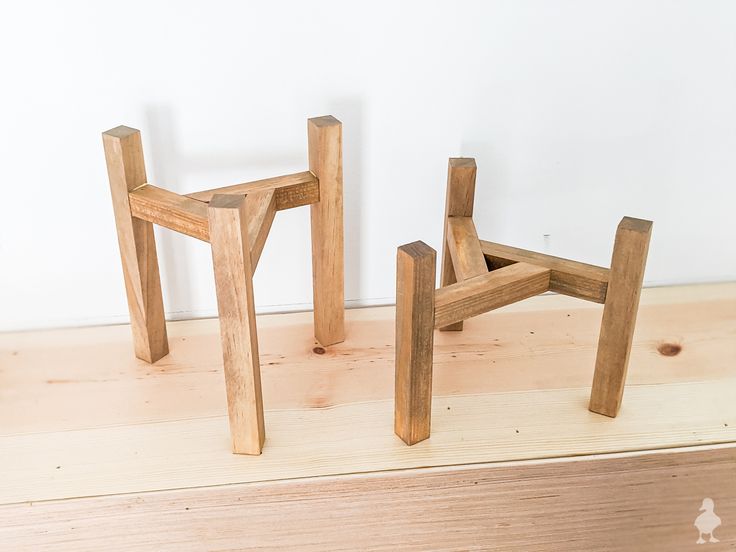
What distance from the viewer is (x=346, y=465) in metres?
0.68

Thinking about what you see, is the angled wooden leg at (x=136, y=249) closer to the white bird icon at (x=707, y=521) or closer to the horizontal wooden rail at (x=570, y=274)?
the horizontal wooden rail at (x=570, y=274)

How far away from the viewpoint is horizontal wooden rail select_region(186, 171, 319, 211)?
0.75 m

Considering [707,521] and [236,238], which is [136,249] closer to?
[236,238]

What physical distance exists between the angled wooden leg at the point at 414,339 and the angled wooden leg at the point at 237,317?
132mm

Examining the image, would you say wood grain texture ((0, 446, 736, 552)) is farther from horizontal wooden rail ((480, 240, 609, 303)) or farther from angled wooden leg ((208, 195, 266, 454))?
horizontal wooden rail ((480, 240, 609, 303))

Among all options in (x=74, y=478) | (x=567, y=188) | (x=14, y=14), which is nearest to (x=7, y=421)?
(x=74, y=478)

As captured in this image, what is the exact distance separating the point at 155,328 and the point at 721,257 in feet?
2.47

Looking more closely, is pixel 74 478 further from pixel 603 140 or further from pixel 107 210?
pixel 603 140

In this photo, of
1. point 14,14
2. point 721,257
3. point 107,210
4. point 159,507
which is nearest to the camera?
point 159,507

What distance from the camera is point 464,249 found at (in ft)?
2.55

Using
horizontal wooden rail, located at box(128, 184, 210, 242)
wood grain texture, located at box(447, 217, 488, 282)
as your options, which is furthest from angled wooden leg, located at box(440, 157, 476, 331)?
horizontal wooden rail, located at box(128, 184, 210, 242)

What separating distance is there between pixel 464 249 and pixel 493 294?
92mm

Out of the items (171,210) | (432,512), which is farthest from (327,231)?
(432,512)

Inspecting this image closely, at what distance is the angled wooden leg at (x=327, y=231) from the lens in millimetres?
760
